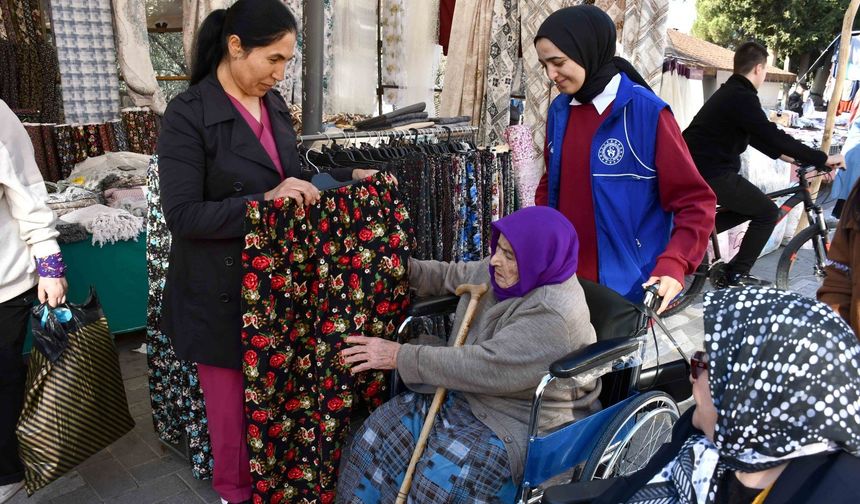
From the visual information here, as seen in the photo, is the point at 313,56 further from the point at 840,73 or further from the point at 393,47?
the point at 840,73

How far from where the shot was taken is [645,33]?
4.62 m

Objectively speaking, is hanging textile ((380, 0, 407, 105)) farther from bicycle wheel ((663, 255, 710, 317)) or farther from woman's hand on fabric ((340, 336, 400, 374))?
woman's hand on fabric ((340, 336, 400, 374))

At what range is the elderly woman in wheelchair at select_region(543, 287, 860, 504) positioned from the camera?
121 centimetres

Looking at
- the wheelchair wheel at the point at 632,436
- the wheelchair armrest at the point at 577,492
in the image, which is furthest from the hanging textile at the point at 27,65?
the wheelchair armrest at the point at 577,492

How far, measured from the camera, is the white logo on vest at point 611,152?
102 inches

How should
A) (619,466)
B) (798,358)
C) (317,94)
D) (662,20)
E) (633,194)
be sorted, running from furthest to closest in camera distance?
1. (662,20)
2. (317,94)
3. (633,194)
4. (619,466)
5. (798,358)

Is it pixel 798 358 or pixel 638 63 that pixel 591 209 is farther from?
pixel 638 63

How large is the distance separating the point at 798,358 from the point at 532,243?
1172mm

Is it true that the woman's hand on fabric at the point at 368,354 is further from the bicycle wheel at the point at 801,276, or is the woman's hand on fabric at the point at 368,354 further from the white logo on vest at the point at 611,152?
the bicycle wheel at the point at 801,276

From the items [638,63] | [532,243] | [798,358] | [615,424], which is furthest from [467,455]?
[638,63]

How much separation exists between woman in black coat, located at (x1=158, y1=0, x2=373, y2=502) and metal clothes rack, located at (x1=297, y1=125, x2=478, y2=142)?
2.70 feet

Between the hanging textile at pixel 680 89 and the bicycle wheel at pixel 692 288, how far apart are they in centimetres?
248

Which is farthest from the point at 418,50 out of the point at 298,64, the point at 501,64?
the point at 298,64

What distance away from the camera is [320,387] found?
2.46 m
